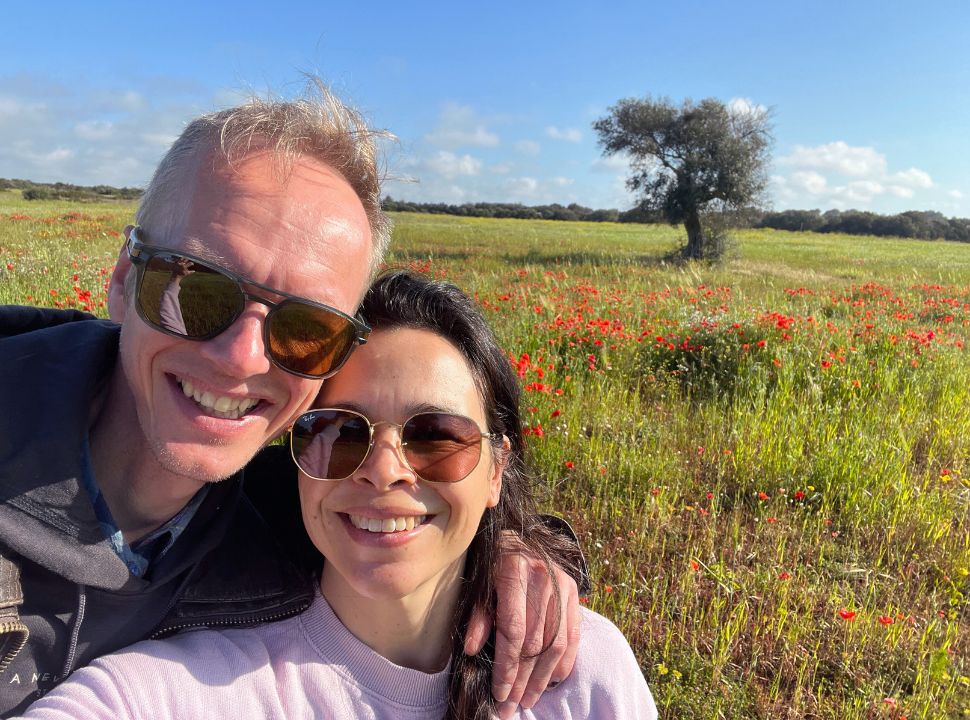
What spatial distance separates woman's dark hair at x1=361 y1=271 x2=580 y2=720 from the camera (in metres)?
1.61

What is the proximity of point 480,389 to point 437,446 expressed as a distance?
0.26 meters

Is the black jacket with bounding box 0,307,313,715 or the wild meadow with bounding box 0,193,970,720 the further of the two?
the wild meadow with bounding box 0,193,970,720

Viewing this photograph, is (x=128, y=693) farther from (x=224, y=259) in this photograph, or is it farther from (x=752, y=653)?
(x=752, y=653)

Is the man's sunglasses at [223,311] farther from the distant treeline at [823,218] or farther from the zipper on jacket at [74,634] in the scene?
the distant treeline at [823,218]

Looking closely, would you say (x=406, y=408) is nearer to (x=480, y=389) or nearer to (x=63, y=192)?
(x=480, y=389)

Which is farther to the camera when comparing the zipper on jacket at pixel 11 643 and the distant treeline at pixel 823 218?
the distant treeline at pixel 823 218

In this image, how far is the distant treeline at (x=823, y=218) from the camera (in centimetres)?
6206

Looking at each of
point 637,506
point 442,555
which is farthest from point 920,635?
point 442,555

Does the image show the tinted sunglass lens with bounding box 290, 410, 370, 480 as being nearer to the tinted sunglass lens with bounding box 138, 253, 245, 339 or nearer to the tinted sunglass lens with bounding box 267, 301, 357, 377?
the tinted sunglass lens with bounding box 267, 301, 357, 377

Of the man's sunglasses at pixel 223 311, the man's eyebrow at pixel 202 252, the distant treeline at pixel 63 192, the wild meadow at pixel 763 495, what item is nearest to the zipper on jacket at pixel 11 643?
the man's sunglasses at pixel 223 311

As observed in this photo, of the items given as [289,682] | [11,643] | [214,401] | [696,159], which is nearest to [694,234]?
[696,159]

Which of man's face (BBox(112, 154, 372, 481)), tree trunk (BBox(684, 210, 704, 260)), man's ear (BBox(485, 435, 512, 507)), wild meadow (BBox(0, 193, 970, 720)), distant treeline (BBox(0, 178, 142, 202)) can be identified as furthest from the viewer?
distant treeline (BBox(0, 178, 142, 202))

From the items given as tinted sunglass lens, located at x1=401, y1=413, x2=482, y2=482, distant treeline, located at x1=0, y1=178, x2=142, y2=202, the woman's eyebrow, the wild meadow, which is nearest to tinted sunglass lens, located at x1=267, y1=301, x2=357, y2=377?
the woman's eyebrow

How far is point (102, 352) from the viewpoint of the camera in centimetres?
159
